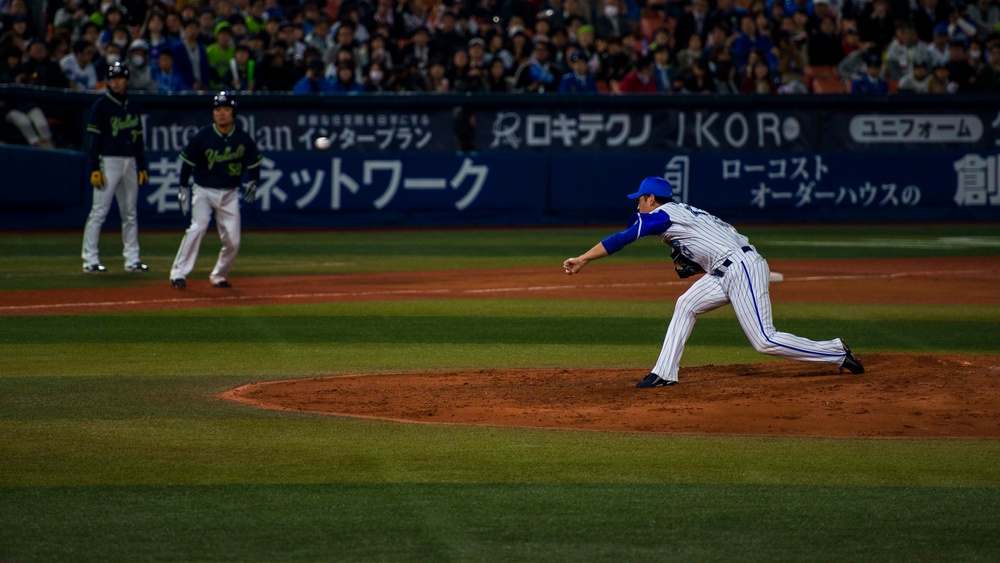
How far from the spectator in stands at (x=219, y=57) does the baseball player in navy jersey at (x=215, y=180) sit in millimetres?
6693

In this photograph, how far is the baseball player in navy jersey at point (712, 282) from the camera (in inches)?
313

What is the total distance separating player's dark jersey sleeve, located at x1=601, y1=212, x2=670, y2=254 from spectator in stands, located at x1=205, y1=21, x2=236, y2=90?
13196 millimetres

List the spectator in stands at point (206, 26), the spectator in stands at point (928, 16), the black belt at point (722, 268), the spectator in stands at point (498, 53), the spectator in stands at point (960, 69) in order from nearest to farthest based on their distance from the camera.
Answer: the black belt at point (722, 268) < the spectator in stands at point (206, 26) < the spectator in stands at point (498, 53) < the spectator in stands at point (960, 69) < the spectator in stands at point (928, 16)

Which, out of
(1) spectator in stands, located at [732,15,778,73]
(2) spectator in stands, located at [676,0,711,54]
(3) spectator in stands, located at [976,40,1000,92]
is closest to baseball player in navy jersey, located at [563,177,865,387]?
(1) spectator in stands, located at [732,15,778,73]

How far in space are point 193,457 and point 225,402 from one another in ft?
5.03

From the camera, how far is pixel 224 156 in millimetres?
13297

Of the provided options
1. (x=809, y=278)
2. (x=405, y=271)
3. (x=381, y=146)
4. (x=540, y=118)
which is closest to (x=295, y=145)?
(x=381, y=146)

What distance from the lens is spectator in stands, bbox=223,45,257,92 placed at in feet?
64.1

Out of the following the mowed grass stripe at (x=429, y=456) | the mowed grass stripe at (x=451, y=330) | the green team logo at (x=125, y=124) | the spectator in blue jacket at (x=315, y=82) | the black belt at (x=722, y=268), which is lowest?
the mowed grass stripe at (x=451, y=330)

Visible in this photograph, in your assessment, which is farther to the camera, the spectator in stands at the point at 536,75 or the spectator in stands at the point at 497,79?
the spectator in stands at the point at 536,75

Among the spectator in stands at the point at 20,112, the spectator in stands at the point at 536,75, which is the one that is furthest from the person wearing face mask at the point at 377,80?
the spectator in stands at the point at 20,112

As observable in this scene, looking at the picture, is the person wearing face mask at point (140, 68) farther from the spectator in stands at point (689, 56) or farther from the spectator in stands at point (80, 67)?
the spectator in stands at point (689, 56)

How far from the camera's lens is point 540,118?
21.3m

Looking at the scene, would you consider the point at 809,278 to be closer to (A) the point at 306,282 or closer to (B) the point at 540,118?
(A) the point at 306,282
